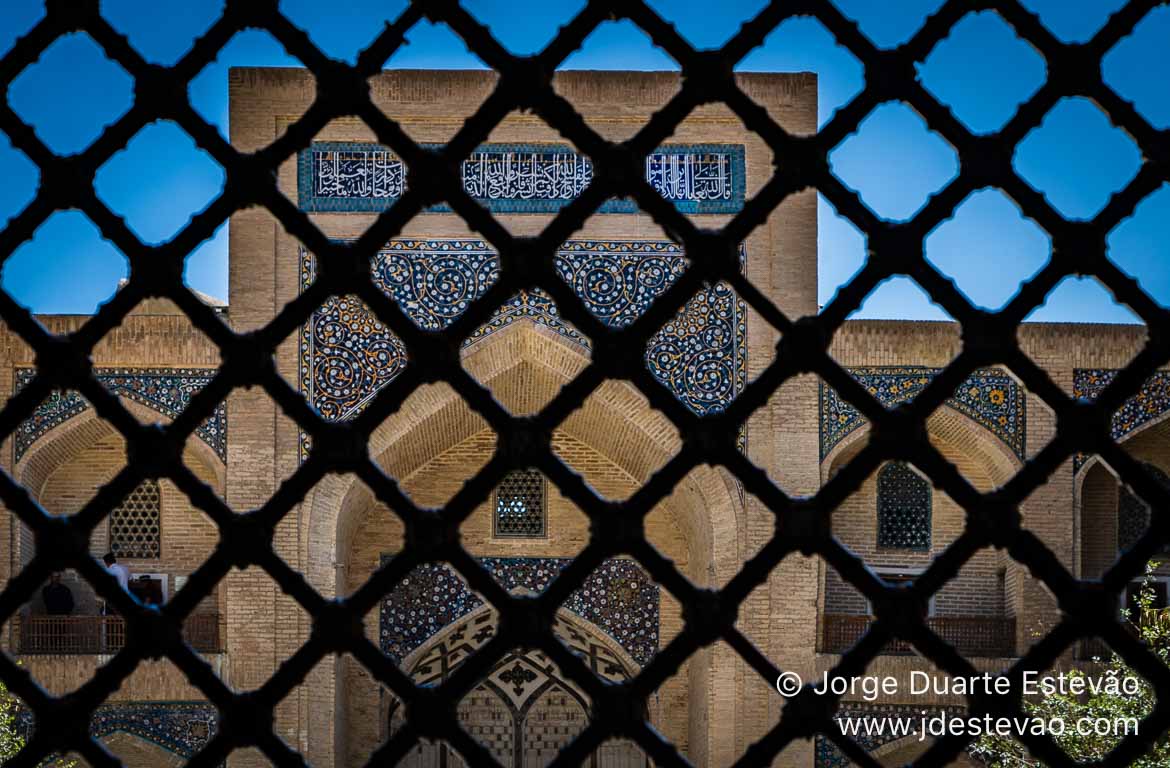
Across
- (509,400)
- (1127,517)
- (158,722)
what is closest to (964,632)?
(1127,517)

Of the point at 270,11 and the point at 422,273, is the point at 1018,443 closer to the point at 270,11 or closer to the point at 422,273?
the point at 422,273

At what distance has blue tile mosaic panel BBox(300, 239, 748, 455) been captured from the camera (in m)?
11.4

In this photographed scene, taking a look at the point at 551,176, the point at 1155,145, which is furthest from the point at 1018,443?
the point at 1155,145

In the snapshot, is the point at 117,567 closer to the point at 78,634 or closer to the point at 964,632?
the point at 78,634

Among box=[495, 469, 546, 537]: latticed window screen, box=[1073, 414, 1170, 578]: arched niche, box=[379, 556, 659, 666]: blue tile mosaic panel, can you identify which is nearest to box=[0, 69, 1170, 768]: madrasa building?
box=[1073, 414, 1170, 578]: arched niche

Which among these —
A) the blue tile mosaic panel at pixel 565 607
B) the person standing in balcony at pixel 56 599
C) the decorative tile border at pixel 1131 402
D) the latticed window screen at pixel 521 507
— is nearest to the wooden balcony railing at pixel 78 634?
the person standing in balcony at pixel 56 599

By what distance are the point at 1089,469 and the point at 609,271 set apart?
3.98 m

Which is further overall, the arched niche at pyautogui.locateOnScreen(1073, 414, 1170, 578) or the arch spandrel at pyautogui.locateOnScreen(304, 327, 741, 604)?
the arched niche at pyautogui.locateOnScreen(1073, 414, 1170, 578)

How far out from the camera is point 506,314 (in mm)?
11359

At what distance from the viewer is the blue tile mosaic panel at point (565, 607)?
12336 millimetres

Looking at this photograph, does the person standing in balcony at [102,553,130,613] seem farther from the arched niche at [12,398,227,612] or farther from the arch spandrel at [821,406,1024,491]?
the arch spandrel at [821,406,1024,491]

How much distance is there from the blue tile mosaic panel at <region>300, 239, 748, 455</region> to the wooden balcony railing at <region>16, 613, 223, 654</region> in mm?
1534

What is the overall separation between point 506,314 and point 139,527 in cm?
344

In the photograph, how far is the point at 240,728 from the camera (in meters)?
1.81
